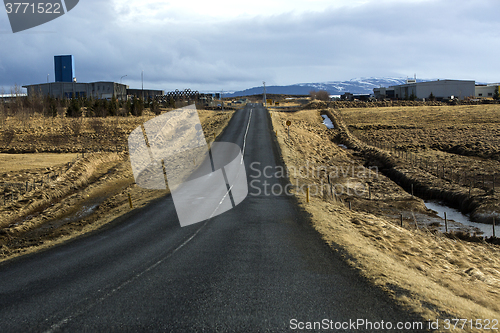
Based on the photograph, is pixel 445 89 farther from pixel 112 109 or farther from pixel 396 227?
pixel 396 227

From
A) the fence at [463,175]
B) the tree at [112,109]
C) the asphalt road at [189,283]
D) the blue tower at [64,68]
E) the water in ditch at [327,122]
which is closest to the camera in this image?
the asphalt road at [189,283]

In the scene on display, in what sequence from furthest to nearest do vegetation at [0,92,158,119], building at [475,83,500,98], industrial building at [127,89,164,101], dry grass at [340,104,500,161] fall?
industrial building at [127,89,164,101], building at [475,83,500,98], vegetation at [0,92,158,119], dry grass at [340,104,500,161]

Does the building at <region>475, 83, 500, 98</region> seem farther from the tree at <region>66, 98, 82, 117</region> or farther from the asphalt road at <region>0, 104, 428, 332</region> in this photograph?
the asphalt road at <region>0, 104, 428, 332</region>

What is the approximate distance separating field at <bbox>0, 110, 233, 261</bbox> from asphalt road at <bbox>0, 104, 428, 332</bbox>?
3528 mm

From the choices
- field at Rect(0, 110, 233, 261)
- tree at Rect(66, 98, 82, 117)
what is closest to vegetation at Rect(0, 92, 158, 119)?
tree at Rect(66, 98, 82, 117)

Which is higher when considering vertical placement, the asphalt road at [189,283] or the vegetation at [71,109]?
the vegetation at [71,109]

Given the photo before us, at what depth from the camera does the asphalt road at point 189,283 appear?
27.1ft

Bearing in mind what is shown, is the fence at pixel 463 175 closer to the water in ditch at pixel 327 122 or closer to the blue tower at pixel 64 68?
the water in ditch at pixel 327 122

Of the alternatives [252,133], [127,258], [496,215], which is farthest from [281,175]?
[252,133]

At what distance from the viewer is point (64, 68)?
138125mm

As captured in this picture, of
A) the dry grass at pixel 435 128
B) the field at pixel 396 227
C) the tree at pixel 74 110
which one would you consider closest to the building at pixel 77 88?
the tree at pixel 74 110

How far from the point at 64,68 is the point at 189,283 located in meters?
151

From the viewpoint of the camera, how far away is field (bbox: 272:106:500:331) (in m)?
9.80

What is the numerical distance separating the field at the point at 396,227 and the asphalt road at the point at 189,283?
1017 mm
